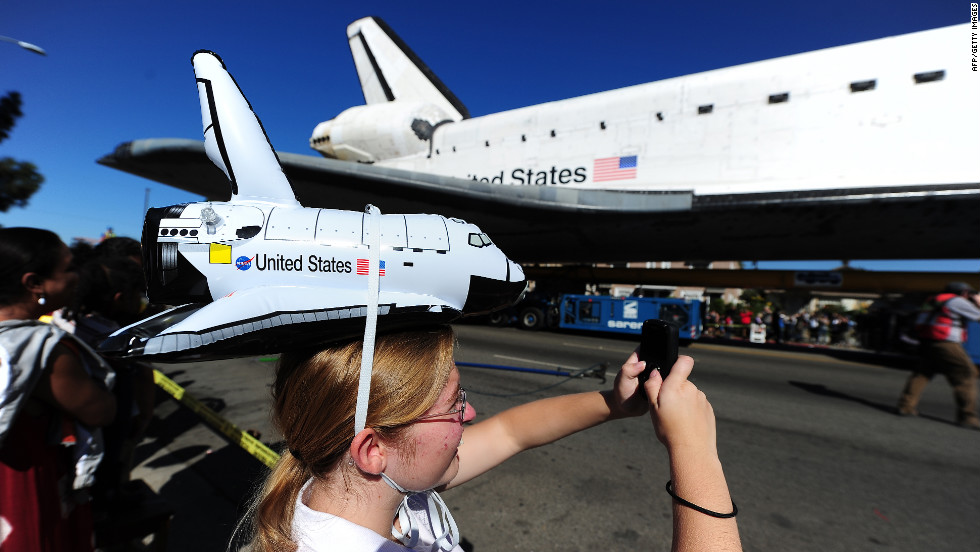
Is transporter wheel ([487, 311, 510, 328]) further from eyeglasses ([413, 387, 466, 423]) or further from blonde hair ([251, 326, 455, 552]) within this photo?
blonde hair ([251, 326, 455, 552])

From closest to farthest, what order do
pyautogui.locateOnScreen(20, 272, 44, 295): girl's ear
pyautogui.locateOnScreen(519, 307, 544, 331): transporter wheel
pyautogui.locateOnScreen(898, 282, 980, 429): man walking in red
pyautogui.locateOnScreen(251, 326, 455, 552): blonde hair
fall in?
pyautogui.locateOnScreen(251, 326, 455, 552): blonde hair
pyautogui.locateOnScreen(20, 272, 44, 295): girl's ear
pyautogui.locateOnScreen(898, 282, 980, 429): man walking in red
pyautogui.locateOnScreen(519, 307, 544, 331): transporter wheel

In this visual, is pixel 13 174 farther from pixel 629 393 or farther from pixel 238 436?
pixel 629 393

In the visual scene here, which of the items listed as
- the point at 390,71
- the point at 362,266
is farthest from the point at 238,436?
the point at 390,71

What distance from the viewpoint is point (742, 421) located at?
19.6 feet

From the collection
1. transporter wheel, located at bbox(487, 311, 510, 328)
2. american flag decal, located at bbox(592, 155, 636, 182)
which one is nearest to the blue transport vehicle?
transporter wheel, located at bbox(487, 311, 510, 328)

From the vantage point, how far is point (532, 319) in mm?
15758

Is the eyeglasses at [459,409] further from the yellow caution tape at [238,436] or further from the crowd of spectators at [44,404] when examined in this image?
the yellow caution tape at [238,436]

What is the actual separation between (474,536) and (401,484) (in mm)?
2418

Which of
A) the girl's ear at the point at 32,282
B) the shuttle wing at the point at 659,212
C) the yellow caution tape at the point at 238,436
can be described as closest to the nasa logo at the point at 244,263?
the girl's ear at the point at 32,282

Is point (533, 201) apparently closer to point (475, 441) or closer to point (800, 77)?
point (800, 77)

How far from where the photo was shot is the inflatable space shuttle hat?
961mm

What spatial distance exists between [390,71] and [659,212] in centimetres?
1602

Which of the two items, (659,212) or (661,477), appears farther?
(659,212)

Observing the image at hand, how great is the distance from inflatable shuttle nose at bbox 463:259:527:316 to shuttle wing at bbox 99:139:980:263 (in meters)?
9.63
